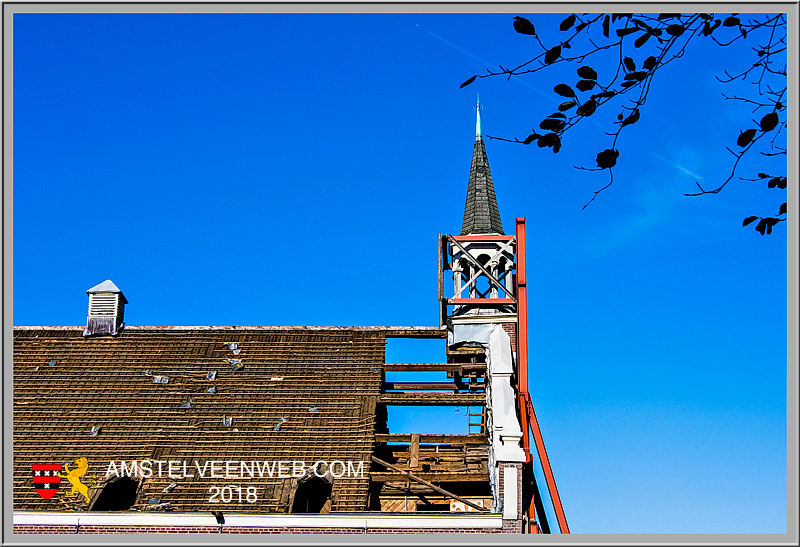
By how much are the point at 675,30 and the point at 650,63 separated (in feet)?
1.23

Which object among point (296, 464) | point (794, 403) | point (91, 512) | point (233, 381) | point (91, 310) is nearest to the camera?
point (794, 403)

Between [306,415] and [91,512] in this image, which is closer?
[91,512]

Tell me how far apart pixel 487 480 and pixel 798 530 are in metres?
13.9

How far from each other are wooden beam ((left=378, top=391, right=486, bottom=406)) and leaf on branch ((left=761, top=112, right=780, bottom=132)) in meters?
16.7

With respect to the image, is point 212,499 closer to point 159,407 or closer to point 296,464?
point 296,464

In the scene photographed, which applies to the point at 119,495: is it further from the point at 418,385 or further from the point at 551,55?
the point at 551,55

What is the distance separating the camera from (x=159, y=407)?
23000 millimetres

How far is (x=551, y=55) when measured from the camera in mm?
7613

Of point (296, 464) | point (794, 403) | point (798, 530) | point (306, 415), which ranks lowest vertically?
point (798, 530)

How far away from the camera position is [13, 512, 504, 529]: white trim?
19.1 meters

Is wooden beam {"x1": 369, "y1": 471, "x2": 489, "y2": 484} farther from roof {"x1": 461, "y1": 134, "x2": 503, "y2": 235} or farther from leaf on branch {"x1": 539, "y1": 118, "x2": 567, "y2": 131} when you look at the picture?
leaf on branch {"x1": 539, "y1": 118, "x2": 567, "y2": 131}

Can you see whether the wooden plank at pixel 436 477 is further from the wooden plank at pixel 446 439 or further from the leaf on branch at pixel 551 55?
the leaf on branch at pixel 551 55

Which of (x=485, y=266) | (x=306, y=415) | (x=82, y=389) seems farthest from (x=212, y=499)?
(x=485, y=266)

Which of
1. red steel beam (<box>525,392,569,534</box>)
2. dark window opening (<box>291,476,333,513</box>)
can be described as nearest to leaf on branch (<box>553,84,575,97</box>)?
red steel beam (<box>525,392,569,534</box>)
